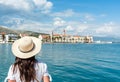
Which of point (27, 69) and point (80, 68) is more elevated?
point (27, 69)

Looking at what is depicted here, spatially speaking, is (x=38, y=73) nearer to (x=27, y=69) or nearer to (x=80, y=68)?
(x=27, y=69)

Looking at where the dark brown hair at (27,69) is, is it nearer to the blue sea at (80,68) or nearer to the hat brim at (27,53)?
the hat brim at (27,53)

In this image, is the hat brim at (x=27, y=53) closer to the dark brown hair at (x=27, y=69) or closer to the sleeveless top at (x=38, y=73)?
the dark brown hair at (x=27, y=69)

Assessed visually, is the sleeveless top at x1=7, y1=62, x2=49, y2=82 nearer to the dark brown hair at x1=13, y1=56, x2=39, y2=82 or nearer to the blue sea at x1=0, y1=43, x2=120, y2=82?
the dark brown hair at x1=13, y1=56, x2=39, y2=82

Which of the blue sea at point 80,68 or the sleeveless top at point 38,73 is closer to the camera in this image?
the sleeveless top at point 38,73

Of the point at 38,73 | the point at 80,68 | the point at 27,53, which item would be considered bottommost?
the point at 80,68

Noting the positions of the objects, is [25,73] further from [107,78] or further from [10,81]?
[107,78]

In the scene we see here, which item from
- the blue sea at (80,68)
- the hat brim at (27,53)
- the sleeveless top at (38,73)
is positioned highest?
the hat brim at (27,53)

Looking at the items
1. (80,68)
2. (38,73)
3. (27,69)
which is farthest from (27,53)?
(80,68)

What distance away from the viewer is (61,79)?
2153 centimetres

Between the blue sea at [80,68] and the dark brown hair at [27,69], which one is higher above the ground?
the dark brown hair at [27,69]

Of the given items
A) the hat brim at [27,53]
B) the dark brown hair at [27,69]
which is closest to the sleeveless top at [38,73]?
the dark brown hair at [27,69]

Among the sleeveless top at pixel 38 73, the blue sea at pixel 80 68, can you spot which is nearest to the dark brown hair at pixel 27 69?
the sleeveless top at pixel 38 73

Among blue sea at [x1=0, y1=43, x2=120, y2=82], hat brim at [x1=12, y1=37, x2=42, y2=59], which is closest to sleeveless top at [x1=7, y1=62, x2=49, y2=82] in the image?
hat brim at [x1=12, y1=37, x2=42, y2=59]
